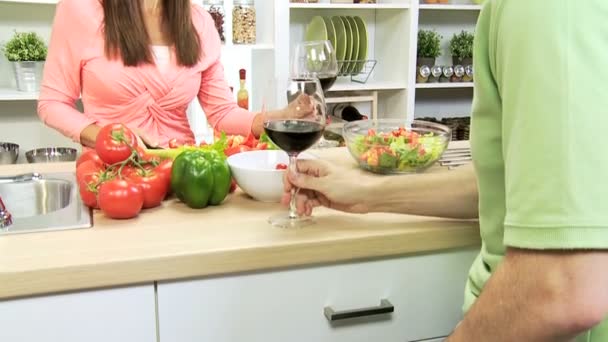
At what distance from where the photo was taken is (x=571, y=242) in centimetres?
57

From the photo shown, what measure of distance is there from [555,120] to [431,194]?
0.53m

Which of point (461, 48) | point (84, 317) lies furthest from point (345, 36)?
point (84, 317)

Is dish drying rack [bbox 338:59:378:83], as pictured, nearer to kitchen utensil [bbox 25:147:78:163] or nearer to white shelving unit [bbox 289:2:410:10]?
white shelving unit [bbox 289:2:410:10]

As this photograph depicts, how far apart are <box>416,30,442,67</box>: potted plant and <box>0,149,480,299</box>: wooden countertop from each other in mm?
2236

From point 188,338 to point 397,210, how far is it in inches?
16.7

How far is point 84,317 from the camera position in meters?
0.93

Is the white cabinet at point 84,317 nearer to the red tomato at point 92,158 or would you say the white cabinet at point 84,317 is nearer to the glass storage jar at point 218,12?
the red tomato at point 92,158

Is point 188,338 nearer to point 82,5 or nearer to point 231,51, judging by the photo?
point 82,5

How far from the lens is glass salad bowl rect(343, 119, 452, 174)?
1.32m

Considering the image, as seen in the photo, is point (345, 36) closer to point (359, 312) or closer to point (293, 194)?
point (293, 194)

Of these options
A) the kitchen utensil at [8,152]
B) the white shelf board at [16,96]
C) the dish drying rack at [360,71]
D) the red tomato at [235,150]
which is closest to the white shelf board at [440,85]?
the dish drying rack at [360,71]

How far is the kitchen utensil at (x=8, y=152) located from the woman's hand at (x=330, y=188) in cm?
193

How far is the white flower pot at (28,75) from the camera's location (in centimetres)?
261

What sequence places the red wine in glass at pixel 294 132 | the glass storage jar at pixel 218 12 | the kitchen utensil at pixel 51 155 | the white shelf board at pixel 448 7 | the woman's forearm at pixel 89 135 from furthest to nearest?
the white shelf board at pixel 448 7, the glass storage jar at pixel 218 12, the kitchen utensil at pixel 51 155, the woman's forearm at pixel 89 135, the red wine in glass at pixel 294 132
